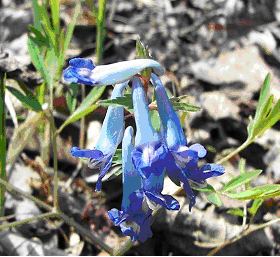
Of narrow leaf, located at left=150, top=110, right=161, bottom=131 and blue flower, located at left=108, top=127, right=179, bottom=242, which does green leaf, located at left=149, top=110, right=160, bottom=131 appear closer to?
narrow leaf, located at left=150, top=110, right=161, bottom=131

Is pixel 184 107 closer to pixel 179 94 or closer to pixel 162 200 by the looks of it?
pixel 162 200

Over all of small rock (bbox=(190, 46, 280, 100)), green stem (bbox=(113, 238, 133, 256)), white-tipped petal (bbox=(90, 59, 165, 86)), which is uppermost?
white-tipped petal (bbox=(90, 59, 165, 86))

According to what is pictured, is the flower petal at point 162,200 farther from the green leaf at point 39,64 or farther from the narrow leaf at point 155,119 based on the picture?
the green leaf at point 39,64

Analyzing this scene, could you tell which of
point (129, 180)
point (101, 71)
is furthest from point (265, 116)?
point (101, 71)

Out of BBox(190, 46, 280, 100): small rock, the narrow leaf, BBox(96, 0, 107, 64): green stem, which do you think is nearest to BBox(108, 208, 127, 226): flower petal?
the narrow leaf

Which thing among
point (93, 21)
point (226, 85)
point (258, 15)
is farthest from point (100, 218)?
point (258, 15)

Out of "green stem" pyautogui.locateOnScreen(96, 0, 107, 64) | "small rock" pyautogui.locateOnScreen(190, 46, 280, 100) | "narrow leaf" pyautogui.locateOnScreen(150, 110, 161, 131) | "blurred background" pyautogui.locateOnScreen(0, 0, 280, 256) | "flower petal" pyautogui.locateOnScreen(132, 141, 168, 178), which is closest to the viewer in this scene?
"flower petal" pyautogui.locateOnScreen(132, 141, 168, 178)

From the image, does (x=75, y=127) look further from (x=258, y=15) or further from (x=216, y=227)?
(x=258, y=15)

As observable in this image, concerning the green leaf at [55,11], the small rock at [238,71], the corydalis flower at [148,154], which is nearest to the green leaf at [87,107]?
the green leaf at [55,11]
